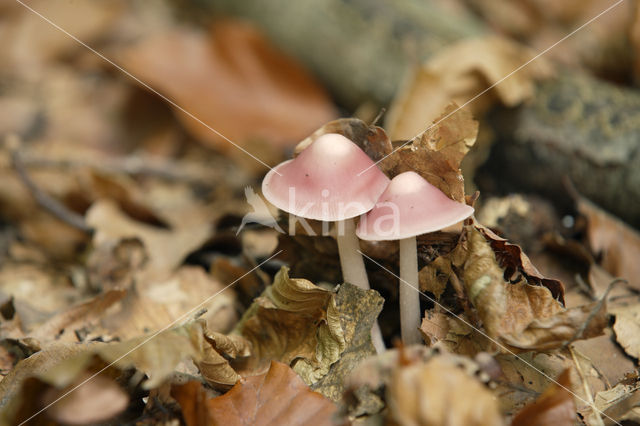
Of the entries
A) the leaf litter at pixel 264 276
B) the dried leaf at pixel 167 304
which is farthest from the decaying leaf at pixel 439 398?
the dried leaf at pixel 167 304

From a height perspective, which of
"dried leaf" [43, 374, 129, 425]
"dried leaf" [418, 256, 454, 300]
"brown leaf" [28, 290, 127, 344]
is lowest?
"brown leaf" [28, 290, 127, 344]

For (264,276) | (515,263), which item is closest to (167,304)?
(264,276)

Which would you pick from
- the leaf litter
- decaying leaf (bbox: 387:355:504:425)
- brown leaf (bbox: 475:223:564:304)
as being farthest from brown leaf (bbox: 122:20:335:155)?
decaying leaf (bbox: 387:355:504:425)

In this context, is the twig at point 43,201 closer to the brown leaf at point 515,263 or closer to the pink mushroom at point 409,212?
the pink mushroom at point 409,212

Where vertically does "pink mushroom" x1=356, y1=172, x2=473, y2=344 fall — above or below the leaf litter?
above

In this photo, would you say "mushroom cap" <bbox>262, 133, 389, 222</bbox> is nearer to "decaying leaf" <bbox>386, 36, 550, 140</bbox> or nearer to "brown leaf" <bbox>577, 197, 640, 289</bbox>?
"brown leaf" <bbox>577, 197, 640, 289</bbox>

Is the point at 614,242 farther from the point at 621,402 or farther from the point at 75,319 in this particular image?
the point at 75,319
